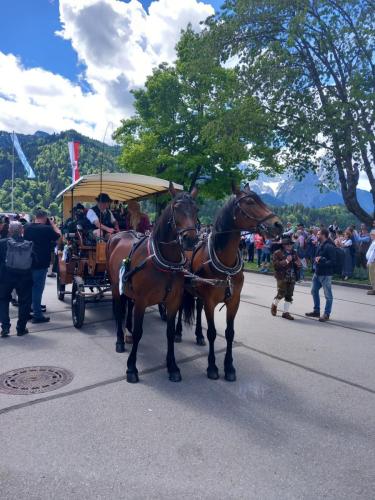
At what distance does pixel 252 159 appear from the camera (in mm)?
23484

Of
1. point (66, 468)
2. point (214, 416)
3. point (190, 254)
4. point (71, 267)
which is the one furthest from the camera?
point (71, 267)

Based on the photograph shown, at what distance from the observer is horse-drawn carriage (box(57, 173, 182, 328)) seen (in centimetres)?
665

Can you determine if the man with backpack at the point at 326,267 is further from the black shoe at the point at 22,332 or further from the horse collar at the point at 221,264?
the black shoe at the point at 22,332

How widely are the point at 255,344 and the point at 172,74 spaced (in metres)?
23.7

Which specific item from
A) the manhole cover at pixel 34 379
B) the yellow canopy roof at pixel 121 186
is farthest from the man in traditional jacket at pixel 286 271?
the manhole cover at pixel 34 379

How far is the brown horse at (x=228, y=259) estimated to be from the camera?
14.4 ft

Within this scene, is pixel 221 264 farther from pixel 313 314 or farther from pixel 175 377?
pixel 313 314

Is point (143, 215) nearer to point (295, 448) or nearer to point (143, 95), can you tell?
point (295, 448)

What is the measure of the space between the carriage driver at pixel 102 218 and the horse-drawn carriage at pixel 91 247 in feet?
0.78

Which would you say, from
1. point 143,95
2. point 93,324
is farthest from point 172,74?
point 93,324

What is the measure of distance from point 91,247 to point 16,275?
1.44 m

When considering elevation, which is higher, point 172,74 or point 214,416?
point 172,74

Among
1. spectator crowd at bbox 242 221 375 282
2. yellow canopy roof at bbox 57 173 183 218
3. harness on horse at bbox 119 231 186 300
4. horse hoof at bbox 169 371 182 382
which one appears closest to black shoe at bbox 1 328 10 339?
harness on horse at bbox 119 231 186 300

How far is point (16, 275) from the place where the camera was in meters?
6.38
